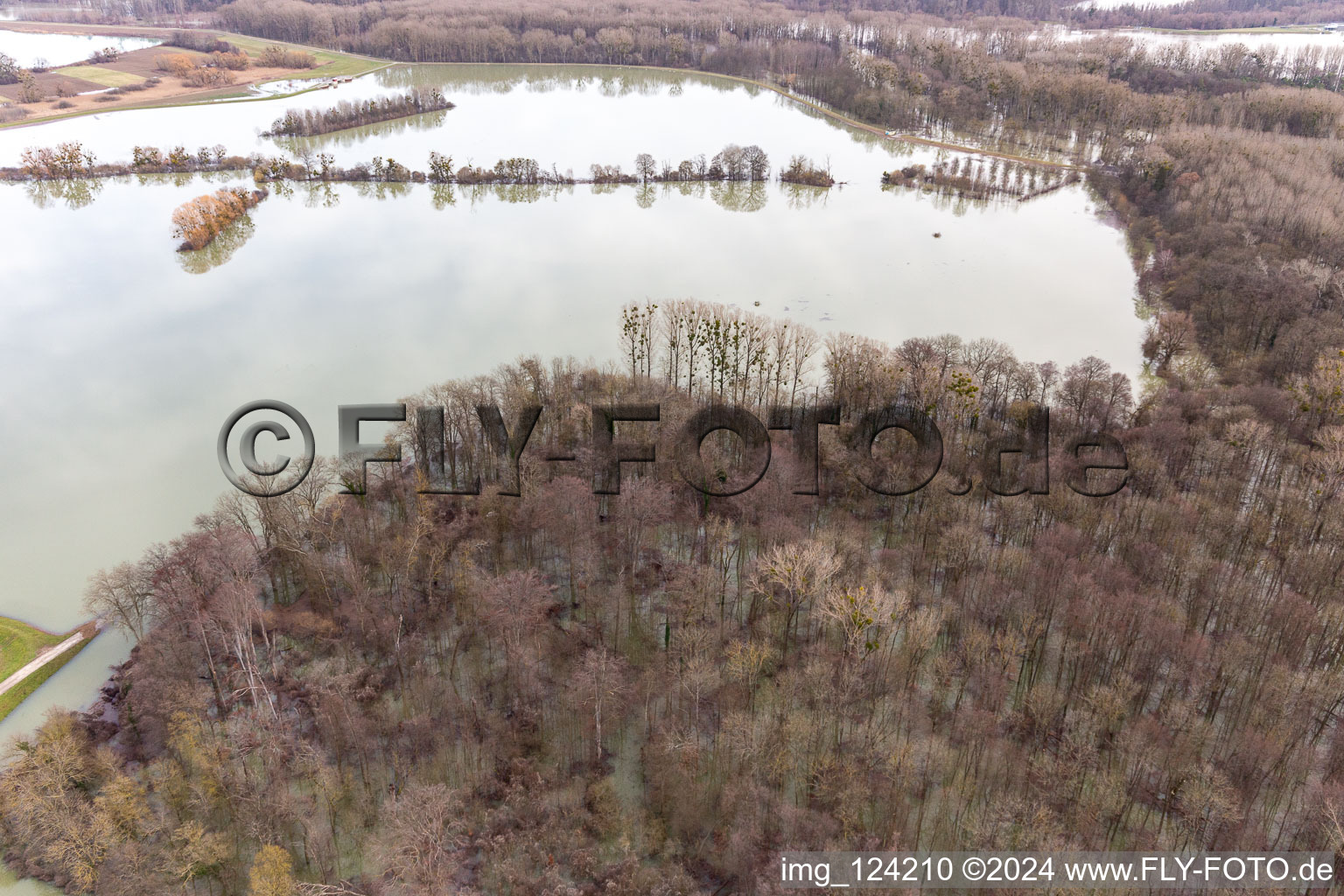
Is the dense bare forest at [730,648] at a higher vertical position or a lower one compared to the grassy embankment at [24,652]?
higher

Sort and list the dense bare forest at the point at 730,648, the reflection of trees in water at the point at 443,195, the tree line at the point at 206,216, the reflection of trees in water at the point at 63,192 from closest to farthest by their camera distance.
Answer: the dense bare forest at the point at 730,648 < the tree line at the point at 206,216 < the reflection of trees in water at the point at 63,192 < the reflection of trees in water at the point at 443,195

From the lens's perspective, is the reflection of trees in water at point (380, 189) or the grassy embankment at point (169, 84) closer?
the reflection of trees in water at point (380, 189)

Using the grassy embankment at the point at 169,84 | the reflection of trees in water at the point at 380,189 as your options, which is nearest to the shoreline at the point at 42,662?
the reflection of trees in water at the point at 380,189

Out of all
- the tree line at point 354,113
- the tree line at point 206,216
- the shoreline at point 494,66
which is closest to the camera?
the tree line at point 206,216

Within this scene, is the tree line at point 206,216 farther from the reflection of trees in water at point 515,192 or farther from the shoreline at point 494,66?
the shoreline at point 494,66

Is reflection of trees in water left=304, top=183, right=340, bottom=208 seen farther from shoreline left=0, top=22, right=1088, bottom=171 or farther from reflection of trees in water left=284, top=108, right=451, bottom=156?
shoreline left=0, top=22, right=1088, bottom=171

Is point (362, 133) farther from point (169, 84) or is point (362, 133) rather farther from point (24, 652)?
point (24, 652)

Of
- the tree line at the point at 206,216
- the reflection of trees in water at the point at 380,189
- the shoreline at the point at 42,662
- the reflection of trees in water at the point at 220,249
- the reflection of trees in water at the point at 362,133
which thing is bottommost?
the shoreline at the point at 42,662
